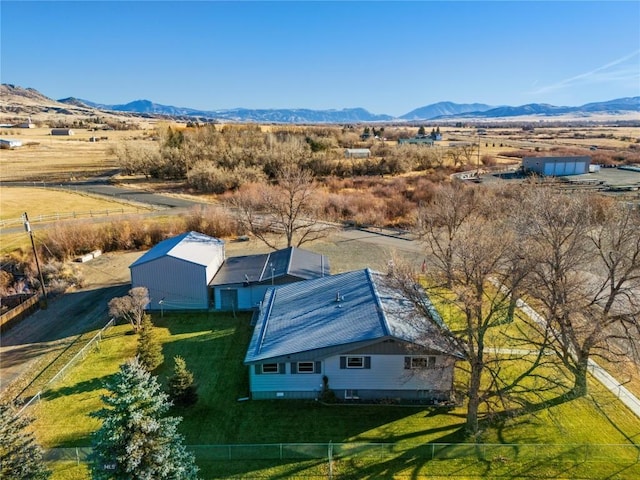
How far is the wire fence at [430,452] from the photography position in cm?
1681

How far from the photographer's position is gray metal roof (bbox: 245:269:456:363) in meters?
19.6

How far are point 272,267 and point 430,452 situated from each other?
1762 centimetres

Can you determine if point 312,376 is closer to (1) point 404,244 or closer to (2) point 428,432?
(2) point 428,432

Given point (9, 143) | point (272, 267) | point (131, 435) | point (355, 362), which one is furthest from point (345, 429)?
point (9, 143)

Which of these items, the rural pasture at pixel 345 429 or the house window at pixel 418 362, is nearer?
the rural pasture at pixel 345 429

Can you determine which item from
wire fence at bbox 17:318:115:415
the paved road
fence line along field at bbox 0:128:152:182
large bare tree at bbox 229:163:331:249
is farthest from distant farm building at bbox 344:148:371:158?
wire fence at bbox 17:318:115:415

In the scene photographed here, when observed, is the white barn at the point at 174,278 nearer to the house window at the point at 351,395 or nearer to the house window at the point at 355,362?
the house window at the point at 355,362

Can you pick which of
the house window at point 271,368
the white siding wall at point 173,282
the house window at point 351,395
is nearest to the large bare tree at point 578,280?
the house window at point 351,395

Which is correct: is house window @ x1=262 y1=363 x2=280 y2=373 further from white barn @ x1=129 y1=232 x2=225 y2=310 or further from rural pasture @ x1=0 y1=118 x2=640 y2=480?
white barn @ x1=129 y1=232 x2=225 y2=310

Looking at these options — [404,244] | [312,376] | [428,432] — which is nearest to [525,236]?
[428,432]

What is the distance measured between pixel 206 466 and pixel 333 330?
26.0ft

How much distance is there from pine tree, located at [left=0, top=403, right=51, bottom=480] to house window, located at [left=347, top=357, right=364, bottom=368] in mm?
12170

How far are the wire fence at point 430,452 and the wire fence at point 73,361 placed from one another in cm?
425

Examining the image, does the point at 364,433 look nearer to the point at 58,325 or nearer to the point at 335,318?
the point at 335,318
